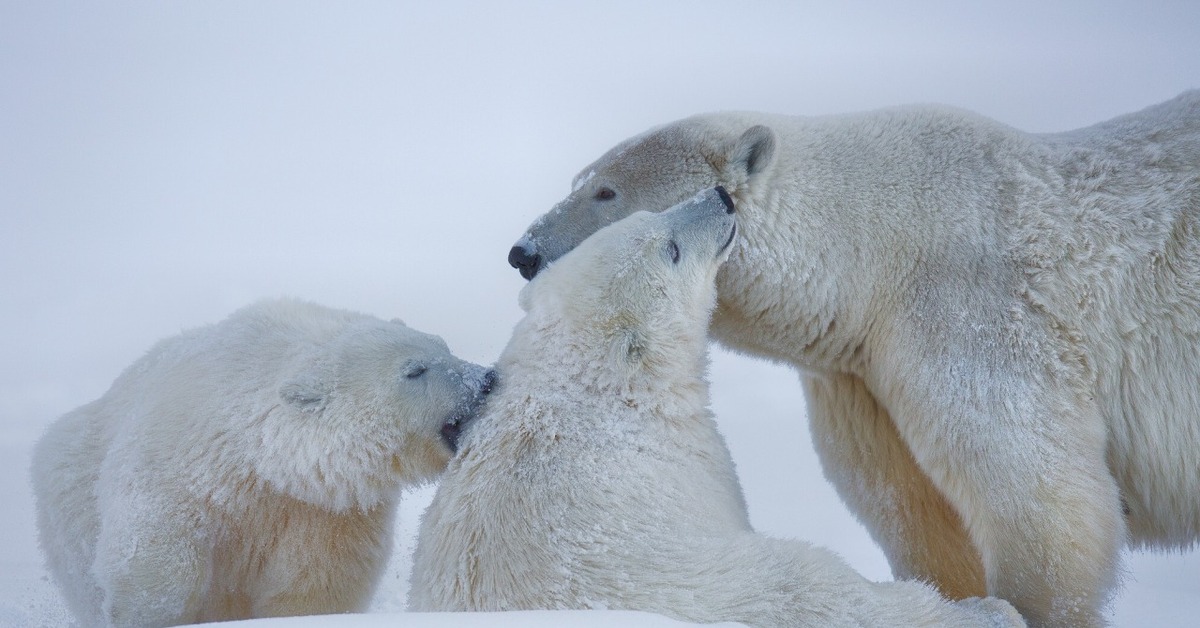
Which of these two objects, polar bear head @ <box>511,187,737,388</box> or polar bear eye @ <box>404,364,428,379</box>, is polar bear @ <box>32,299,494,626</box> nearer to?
polar bear eye @ <box>404,364,428,379</box>

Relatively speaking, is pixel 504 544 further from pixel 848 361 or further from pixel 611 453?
Answer: pixel 848 361

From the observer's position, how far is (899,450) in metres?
3.93

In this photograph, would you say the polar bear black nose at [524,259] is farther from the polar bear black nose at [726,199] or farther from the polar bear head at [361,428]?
the polar bear black nose at [726,199]

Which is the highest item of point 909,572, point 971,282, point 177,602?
point 971,282

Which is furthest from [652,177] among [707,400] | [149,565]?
[149,565]

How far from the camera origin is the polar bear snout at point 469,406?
3352 millimetres

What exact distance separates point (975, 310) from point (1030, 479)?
0.57 m

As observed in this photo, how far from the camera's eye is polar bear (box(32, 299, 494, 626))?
3.45 m

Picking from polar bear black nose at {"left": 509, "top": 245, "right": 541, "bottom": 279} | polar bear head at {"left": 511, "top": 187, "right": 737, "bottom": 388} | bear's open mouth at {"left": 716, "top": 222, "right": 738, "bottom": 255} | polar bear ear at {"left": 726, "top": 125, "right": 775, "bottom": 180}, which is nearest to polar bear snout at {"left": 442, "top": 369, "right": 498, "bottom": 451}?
polar bear head at {"left": 511, "top": 187, "right": 737, "bottom": 388}

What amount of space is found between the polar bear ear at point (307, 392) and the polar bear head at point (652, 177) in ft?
2.76

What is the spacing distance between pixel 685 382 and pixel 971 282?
A: 1017 mm

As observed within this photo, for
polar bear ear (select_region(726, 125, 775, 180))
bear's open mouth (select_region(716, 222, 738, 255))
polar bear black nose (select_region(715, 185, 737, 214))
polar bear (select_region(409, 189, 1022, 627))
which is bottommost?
polar bear (select_region(409, 189, 1022, 627))

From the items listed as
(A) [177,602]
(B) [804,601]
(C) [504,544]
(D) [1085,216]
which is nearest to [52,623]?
(A) [177,602]

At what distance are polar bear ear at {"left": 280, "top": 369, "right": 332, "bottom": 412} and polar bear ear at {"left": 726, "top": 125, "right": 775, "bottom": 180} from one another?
1656 mm
